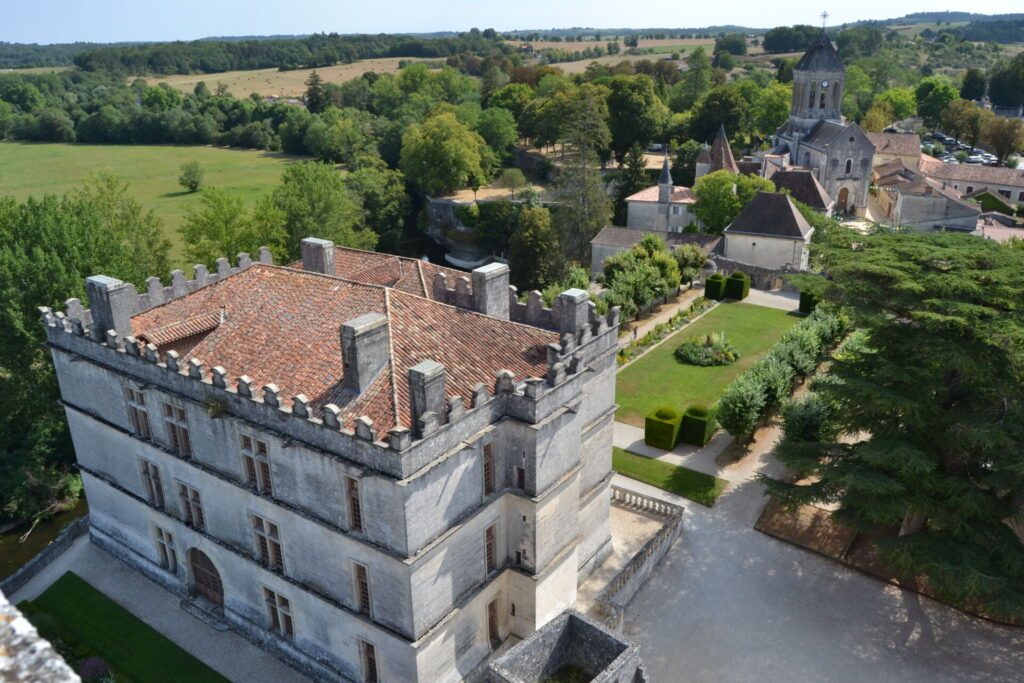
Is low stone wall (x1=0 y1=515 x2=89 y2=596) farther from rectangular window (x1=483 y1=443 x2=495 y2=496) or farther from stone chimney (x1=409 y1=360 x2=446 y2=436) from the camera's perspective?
stone chimney (x1=409 y1=360 x2=446 y2=436)

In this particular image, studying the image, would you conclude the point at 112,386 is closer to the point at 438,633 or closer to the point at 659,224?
the point at 438,633

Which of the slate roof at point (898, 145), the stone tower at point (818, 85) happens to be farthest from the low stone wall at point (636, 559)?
the slate roof at point (898, 145)

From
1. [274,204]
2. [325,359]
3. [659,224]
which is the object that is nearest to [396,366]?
[325,359]

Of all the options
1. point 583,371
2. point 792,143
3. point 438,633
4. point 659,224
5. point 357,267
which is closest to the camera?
point 438,633

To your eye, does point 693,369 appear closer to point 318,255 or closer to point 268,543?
point 318,255

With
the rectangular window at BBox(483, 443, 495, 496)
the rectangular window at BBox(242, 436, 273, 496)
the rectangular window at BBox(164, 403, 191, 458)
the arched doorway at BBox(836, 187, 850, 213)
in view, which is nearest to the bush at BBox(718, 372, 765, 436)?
the rectangular window at BBox(483, 443, 495, 496)

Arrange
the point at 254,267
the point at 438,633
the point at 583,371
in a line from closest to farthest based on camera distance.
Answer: the point at 438,633 < the point at 583,371 < the point at 254,267
